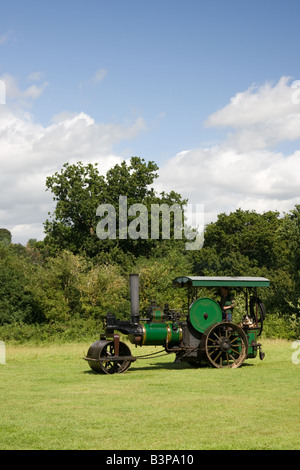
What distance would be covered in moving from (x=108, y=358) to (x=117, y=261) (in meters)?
31.5

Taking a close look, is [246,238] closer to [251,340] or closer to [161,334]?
[251,340]

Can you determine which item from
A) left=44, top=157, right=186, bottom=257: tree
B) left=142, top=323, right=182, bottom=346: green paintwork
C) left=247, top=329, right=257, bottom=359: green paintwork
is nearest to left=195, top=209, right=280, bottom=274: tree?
left=44, top=157, right=186, bottom=257: tree

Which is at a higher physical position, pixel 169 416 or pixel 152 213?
pixel 152 213

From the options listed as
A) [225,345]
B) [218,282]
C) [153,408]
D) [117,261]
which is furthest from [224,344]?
[117,261]

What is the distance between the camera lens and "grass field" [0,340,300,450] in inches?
307

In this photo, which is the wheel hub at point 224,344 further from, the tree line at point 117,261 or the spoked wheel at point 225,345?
the tree line at point 117,261

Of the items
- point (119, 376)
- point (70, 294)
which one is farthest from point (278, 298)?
point (119, 376)

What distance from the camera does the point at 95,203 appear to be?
47.9 meters

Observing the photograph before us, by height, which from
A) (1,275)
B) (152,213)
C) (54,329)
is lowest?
(54,329)

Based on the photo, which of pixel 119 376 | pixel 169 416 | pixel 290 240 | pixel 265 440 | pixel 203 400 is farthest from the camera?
pixel 290 240

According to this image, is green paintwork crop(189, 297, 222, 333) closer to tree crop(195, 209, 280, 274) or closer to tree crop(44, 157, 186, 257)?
tree crop(44, 157, 186, 257)
